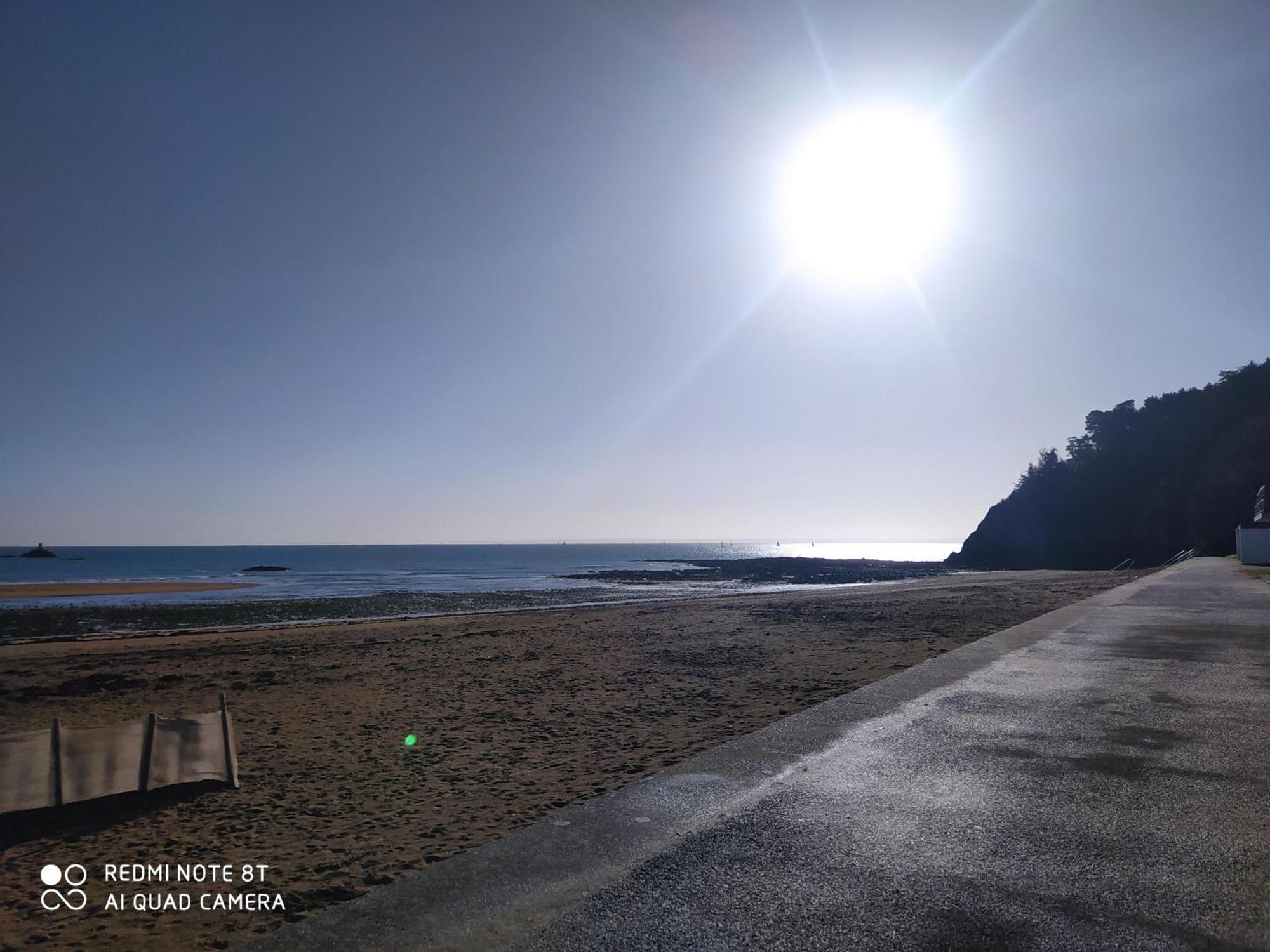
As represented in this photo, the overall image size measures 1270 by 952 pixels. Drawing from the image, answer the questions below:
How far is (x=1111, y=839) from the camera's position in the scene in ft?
12.7

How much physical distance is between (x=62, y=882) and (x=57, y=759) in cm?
164

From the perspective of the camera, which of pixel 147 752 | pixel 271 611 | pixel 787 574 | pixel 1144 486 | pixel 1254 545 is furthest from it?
pixel 1144 486

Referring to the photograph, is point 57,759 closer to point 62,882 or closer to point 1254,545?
point 62,882

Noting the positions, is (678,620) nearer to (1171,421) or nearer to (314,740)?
(314,740)

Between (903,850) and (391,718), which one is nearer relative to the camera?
(903,850)

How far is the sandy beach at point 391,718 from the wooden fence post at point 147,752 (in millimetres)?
113

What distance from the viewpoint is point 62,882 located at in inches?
179

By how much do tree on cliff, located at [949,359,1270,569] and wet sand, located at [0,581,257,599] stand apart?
78881 mm

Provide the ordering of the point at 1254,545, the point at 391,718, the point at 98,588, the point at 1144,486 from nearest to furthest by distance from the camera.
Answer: the point at 391,718
the point at 1254,545
the point at 98,588
the point at 1144,486

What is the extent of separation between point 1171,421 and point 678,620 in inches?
3544

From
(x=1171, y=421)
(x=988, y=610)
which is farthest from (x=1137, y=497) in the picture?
(x=988, y=610)

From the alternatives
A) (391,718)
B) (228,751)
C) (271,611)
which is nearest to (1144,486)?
(271,611)

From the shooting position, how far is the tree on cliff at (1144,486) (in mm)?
69438

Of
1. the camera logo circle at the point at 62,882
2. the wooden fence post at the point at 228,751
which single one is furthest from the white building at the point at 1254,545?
the camera logo circle at the point at 62,882
